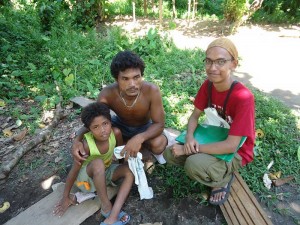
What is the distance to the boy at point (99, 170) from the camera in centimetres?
237

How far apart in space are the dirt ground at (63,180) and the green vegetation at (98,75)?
0.16 metres

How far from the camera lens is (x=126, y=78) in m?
2.54

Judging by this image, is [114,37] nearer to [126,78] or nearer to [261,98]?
[261,98]

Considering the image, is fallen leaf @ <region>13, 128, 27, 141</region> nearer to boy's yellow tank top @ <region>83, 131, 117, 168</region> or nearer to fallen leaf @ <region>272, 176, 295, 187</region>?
boy's yellow tank top @ <region>83, 131, 117, 168</region>

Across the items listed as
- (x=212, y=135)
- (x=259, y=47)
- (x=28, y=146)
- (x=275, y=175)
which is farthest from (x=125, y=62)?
(x=259, y=47)

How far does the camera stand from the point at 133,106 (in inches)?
110

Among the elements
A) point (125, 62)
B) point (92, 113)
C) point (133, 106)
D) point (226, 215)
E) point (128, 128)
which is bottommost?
point (226, 215)

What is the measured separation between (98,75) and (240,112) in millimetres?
3702

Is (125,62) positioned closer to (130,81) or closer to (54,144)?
(130,81)

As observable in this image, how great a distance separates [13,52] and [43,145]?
3456 millimetres

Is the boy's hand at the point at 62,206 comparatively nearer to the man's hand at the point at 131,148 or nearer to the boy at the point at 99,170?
the boy at the point at 99,170

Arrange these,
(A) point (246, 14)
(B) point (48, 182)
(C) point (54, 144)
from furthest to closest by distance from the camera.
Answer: (A) point (246, 14), (C) point (54, 144), (B) point (48, 182)

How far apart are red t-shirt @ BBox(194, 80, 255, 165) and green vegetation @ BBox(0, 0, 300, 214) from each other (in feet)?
2.22

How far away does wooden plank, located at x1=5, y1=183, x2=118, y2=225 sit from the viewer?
245 cm
